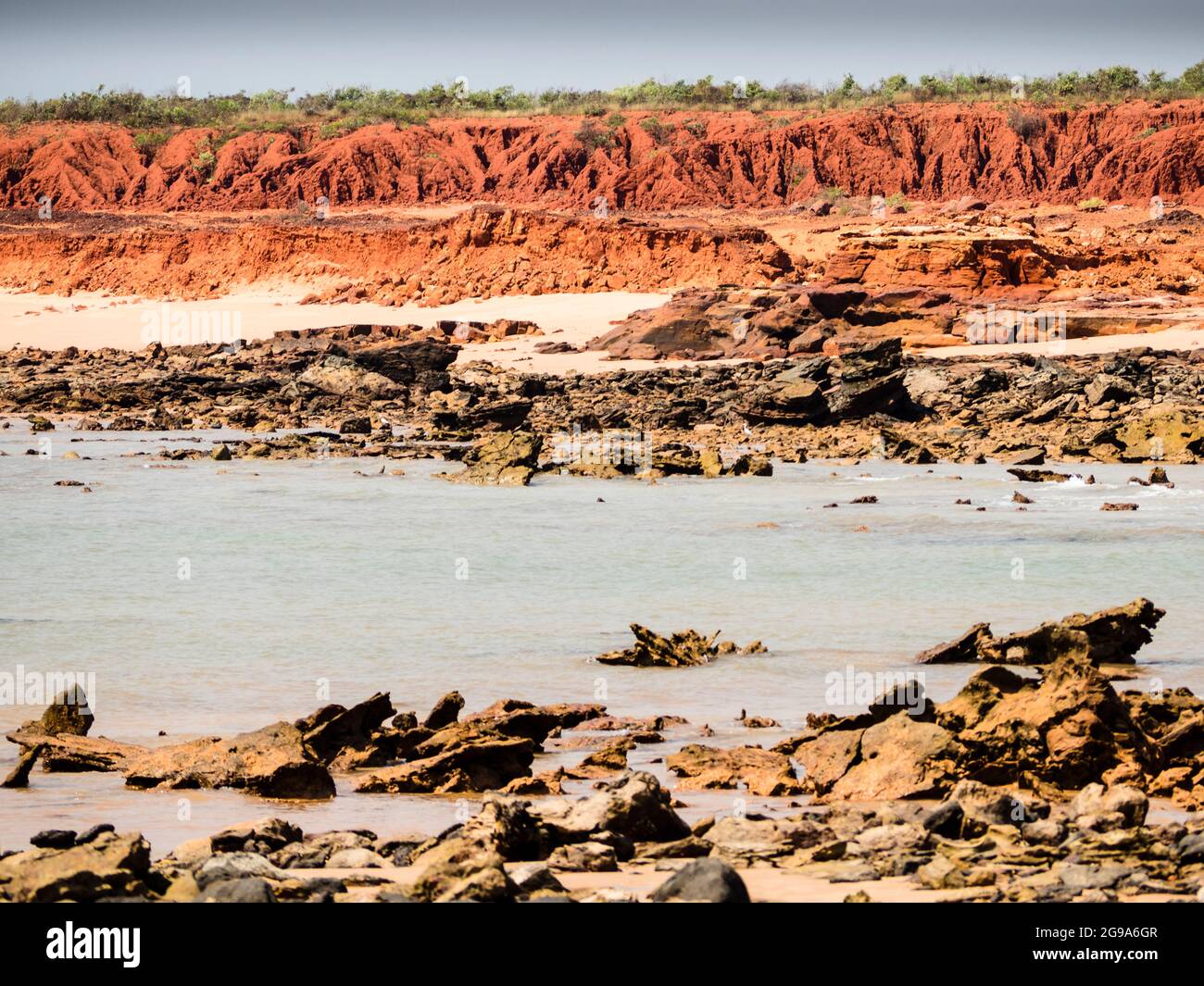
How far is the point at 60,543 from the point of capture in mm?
15367

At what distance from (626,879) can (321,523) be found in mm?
12097

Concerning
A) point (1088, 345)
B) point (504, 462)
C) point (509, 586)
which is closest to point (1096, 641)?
point (509, 586)

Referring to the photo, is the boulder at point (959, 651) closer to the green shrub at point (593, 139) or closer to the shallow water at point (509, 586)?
the shallow water at point (509, 586)

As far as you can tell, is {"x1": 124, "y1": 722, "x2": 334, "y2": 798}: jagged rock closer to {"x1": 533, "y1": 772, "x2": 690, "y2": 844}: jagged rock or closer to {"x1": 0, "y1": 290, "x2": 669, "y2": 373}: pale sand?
{"x1": 533, "y1": 772, "x2": 690, "y2": 844}: jagged rock

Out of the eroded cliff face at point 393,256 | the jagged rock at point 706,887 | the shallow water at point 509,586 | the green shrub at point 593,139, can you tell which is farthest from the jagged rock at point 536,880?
the green shrub at point 593,139

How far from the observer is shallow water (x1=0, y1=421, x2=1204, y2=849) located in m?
9.14

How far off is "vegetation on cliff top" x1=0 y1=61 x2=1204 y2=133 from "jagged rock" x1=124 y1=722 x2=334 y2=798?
55.4m

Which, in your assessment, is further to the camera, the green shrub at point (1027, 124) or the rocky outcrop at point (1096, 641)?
the green shrub at point (1027, 124)

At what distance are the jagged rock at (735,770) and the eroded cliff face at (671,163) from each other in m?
45.9

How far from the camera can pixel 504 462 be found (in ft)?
66.8

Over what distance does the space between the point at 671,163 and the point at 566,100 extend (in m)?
15.1

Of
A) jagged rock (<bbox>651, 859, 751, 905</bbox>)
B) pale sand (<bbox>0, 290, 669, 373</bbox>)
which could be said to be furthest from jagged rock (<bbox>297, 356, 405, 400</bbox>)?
jagged rock (<bbox>651, 859, 751, 905</bbox>)

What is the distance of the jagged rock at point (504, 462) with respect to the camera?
1998 centimetres

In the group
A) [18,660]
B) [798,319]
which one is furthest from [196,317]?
[18,660]
